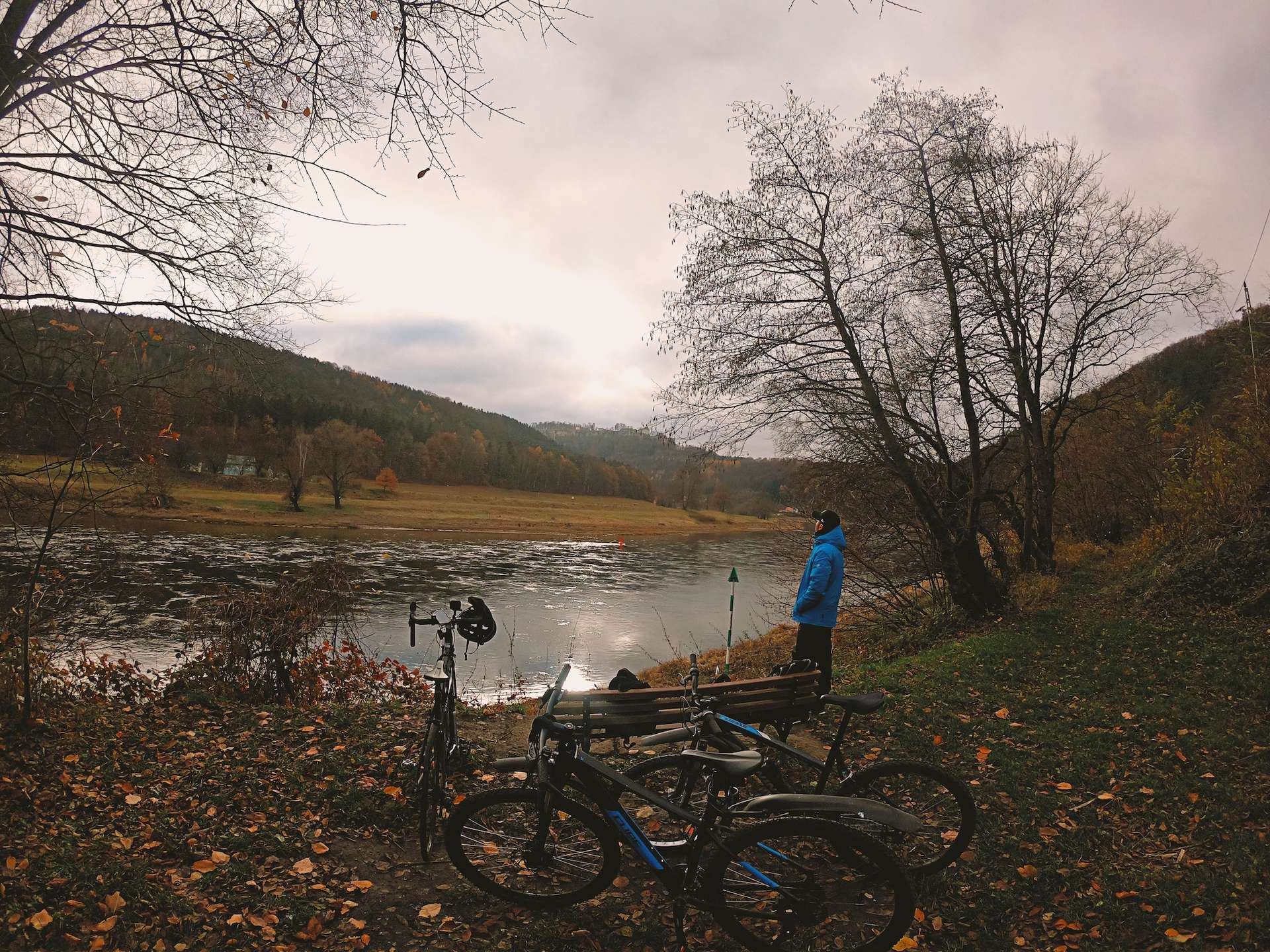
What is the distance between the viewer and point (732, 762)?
2990 millimetres

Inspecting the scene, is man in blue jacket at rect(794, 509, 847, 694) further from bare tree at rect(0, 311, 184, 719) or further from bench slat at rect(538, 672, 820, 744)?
bare tree at rect(0, 311, 184, 719)

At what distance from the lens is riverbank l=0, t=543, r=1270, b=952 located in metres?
3.31

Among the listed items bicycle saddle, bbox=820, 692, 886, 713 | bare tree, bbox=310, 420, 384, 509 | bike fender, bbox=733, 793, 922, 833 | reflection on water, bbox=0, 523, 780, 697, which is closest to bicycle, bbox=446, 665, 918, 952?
bike fender, bbox=733, 793, 922, 833

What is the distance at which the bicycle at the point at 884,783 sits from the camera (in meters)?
3.61

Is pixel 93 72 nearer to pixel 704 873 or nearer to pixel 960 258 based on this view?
pixel 704 873

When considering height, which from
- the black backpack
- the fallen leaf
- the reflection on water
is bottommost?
the reflection on water

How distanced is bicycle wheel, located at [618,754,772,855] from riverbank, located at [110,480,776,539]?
28.4 metres

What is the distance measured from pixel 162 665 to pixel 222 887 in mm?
10456

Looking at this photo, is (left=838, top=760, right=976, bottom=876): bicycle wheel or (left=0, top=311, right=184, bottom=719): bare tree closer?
(left=838, top=760, right=976, bottom=876): bicycle wheel

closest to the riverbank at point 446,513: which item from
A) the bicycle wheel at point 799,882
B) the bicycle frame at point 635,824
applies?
the bicycle frame at point 635,824

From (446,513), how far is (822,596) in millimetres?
56542

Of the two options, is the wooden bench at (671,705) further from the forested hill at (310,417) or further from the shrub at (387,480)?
the shrub at (387,480)

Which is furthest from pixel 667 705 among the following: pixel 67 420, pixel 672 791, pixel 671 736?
pixel 67 420

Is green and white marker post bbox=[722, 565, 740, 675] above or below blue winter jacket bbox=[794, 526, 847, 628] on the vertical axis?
below
